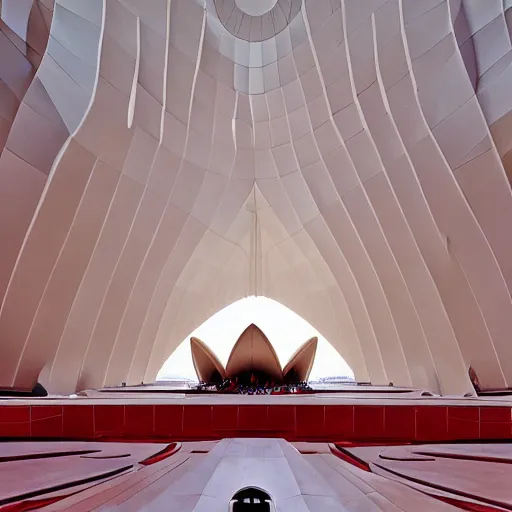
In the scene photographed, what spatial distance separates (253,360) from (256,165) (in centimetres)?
647

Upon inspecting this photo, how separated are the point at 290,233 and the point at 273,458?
42.7 feet

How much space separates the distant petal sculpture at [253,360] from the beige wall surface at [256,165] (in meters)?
2.42

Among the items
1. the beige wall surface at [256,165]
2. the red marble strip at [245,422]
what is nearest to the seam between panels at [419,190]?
the beige wall surface at [256,165]

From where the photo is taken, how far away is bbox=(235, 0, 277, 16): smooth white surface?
12.1 meters

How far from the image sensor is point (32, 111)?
998 centimetres

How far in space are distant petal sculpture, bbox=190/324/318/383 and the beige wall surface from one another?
242 cm

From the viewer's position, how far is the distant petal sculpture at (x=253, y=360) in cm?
1334

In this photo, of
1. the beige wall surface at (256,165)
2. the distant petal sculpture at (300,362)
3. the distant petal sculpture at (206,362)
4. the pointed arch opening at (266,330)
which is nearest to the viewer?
the beige wall surface at (256,165)

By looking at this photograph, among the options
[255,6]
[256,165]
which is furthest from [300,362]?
[255,6]

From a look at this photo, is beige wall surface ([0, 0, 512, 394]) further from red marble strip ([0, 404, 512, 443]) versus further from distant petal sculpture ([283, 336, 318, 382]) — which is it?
red marble strip ([0, 404, 512, 443])

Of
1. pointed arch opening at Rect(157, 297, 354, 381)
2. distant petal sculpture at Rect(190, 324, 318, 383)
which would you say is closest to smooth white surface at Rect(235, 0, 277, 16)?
distant petal sculpture at Rect(190, 324, 318, 383)

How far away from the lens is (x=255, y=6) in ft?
40.2

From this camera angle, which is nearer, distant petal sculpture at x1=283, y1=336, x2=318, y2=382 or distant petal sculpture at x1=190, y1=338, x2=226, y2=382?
distant petal sculpture at x1=283, y1=336, x2=318, y2=382

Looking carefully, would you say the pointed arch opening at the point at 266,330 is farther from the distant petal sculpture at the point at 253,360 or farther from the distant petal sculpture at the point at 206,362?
the distant petal sculpture at the point at 253,360
